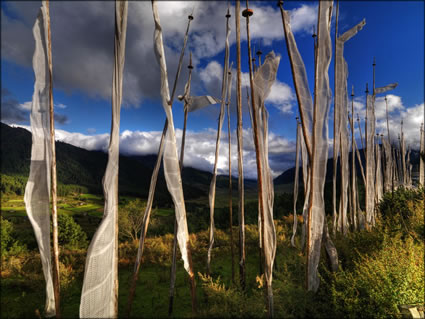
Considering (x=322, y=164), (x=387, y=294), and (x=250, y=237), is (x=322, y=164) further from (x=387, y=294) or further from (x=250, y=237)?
(x=250, y=237)

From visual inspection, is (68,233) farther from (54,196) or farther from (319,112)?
(319,112)

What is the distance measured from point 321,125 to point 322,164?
51 cm

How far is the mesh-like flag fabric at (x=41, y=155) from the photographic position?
1.92m

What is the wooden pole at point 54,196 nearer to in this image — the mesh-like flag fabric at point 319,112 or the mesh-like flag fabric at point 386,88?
the mesh-like flag fabric at point 319,112

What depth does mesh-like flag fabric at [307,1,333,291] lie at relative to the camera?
2865mm

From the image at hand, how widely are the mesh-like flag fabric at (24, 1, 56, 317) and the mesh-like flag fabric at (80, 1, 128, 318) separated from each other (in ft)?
1.76

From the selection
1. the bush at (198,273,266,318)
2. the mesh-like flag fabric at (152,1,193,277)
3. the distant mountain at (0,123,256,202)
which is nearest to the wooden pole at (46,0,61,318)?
the mesh-like flag fabric at (152,1,193,277)

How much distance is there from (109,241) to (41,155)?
96 centimetres

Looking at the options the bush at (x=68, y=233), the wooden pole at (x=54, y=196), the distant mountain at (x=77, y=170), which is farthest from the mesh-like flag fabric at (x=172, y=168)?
the distant mountain at (x=77, y=170)

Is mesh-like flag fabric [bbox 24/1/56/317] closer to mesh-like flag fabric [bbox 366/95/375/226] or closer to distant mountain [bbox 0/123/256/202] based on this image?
mesh-like flag fabric [bbox 366/95/375/226]

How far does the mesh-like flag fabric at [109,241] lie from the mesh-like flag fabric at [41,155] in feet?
1.76

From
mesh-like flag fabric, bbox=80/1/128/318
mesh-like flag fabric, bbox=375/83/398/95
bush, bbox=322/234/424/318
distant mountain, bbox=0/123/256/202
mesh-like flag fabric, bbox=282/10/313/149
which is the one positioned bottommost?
bush, bbox=322/234/424/318

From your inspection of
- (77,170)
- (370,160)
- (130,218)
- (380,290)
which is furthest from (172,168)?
(77,170)

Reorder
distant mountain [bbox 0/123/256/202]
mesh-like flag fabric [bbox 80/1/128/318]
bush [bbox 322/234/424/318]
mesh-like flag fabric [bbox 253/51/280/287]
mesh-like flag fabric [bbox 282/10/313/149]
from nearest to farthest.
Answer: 1. mesh-like flag fabric [bbox 80/1/128/318]
2. mesh-like flag fabric [bbox 253/51/280/287]
3. mesh-like flag fabric [bbox 282/10/313/149]
4. bush [bbox 322/234/424/318]
5. distant mountain [bbox 0/123/256/202]
